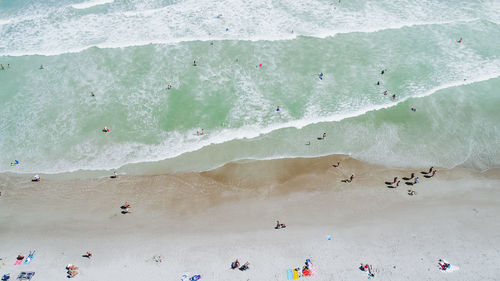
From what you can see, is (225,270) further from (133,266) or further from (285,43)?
(285,43)

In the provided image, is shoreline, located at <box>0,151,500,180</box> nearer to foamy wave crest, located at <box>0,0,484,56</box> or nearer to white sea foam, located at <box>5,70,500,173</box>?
white sea foam, located at <box>5,70,500,173</box>

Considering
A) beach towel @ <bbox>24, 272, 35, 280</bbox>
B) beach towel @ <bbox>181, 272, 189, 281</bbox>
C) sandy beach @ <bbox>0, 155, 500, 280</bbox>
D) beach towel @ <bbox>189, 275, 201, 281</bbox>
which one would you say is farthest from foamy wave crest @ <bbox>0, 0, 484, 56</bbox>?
beach towel @ <bbox>189, 275, 201, 281</bbox>

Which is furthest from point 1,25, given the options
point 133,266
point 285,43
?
point 133,266

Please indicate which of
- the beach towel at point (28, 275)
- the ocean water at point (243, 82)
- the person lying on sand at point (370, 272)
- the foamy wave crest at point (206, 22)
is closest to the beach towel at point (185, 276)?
the ocean water at point (243, 82)

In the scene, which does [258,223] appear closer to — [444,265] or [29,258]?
[444,265]

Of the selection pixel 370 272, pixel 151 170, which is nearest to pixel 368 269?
pixel 370 272
